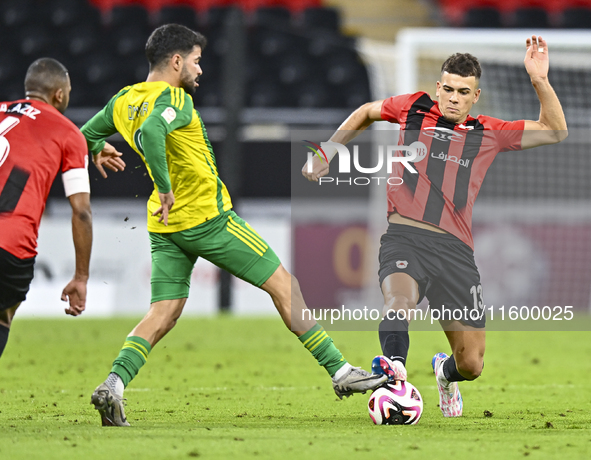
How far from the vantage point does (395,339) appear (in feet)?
13.6

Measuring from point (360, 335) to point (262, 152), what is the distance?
4.01 m

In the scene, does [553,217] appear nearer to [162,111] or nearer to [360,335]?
[360,335]

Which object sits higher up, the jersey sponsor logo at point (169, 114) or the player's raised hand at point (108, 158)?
the jersey sponsor logo at point (169, 114)

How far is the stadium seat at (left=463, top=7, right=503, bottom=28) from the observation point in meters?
15.2

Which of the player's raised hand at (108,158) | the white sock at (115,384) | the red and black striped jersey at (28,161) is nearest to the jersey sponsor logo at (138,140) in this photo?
the red and black striped jersey at (28,161)

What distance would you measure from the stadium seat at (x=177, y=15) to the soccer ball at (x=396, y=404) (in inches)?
460

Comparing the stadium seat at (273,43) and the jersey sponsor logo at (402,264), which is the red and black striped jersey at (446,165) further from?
the stadium seat at (273,43)

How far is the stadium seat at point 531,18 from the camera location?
1527 centimetres

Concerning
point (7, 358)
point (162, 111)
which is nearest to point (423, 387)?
point (162, 111)

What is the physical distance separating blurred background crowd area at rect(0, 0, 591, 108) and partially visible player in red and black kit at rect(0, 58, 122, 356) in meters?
10.5

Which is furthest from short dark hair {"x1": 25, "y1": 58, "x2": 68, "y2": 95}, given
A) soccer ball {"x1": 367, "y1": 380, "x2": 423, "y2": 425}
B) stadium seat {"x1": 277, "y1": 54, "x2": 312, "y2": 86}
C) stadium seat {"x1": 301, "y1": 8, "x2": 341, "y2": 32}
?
stadium seat {"x1": 301, "y1": 8, "x2": 341, "y2": 32}

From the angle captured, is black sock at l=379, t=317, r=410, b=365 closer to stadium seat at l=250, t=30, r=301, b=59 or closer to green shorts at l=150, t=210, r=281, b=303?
green shorts at l=150, t=210, r=281, b=303

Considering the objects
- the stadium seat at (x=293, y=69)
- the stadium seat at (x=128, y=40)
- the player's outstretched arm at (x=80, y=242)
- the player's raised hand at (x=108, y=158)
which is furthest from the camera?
the stadium seat at (x=293, y=69)

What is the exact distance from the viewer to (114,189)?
1247 cm
